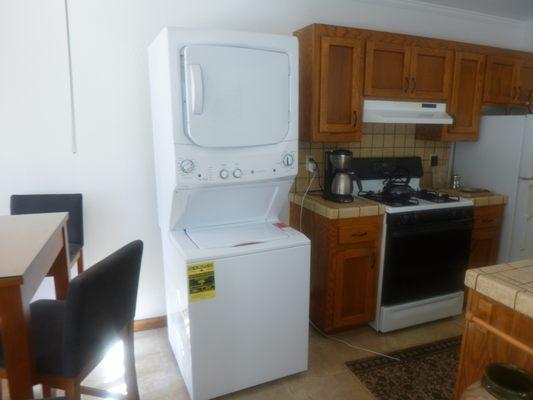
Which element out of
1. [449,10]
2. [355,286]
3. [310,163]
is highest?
[449,10]

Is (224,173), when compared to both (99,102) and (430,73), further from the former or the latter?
(430,73)

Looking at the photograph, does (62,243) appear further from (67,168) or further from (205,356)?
(205,356)

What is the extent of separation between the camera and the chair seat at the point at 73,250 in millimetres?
1976

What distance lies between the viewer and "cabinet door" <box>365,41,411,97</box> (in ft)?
7.61

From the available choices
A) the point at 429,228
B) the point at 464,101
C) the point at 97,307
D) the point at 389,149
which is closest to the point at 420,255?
the point at 429,228

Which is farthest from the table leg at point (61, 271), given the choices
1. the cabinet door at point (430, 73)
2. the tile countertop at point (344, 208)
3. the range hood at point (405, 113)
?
the cabinet door at point (430, 73)

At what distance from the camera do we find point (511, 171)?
2641 mm

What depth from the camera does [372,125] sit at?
→ 109 inches

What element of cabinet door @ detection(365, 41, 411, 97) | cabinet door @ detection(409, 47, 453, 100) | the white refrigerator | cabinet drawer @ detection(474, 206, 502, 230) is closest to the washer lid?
cabinet door @ detection(365, 41, 411, 97)

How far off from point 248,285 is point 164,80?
3.31 ft

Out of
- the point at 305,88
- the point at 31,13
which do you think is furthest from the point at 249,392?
the point at 31,13

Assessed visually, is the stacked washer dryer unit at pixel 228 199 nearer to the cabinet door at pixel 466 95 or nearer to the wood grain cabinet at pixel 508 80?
the cabinet door at pixel 466 95

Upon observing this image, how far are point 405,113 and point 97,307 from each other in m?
2.19

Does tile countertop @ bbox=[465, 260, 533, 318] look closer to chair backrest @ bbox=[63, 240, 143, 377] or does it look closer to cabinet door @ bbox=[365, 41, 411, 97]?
chair backrest @ bbox=[63, 240, 143, 377]
